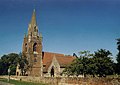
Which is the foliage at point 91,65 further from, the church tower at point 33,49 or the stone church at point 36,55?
the church tower at point 33,49

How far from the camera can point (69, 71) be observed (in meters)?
45.9

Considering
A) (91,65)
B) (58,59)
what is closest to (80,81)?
(91,65)

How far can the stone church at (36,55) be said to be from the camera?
2586 inches

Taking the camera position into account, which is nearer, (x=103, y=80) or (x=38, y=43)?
(x=103, y=80)

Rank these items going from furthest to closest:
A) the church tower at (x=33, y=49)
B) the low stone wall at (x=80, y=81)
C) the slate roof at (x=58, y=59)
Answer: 1. the church tower at (x=33, y=49)
2. the slate roof at (x=58, y=59)
3. the low stone wall at (x=80, y=81)

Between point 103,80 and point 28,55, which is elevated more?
point 28,55

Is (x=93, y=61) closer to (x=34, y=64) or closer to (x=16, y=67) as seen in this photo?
(x=34, y=64)

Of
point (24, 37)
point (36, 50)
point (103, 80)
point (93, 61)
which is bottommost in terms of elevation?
point (103, 80)

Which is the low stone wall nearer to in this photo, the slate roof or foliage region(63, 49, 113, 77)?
foliage region(63, 49, 113, 77)

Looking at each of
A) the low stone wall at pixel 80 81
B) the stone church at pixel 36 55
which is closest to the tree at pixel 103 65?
the low stone wall at pixel 80 81

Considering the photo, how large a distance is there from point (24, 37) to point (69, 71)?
32425mm

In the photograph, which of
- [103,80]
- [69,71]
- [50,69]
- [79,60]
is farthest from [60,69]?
[103,80]

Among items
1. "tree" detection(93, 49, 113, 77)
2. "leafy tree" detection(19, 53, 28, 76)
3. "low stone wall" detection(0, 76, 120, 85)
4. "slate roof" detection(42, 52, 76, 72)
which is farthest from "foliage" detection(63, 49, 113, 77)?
"leafy tree" detection(19, 53, 28, 76)

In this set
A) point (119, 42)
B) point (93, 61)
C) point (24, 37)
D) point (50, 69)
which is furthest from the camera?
point (24, 37)
